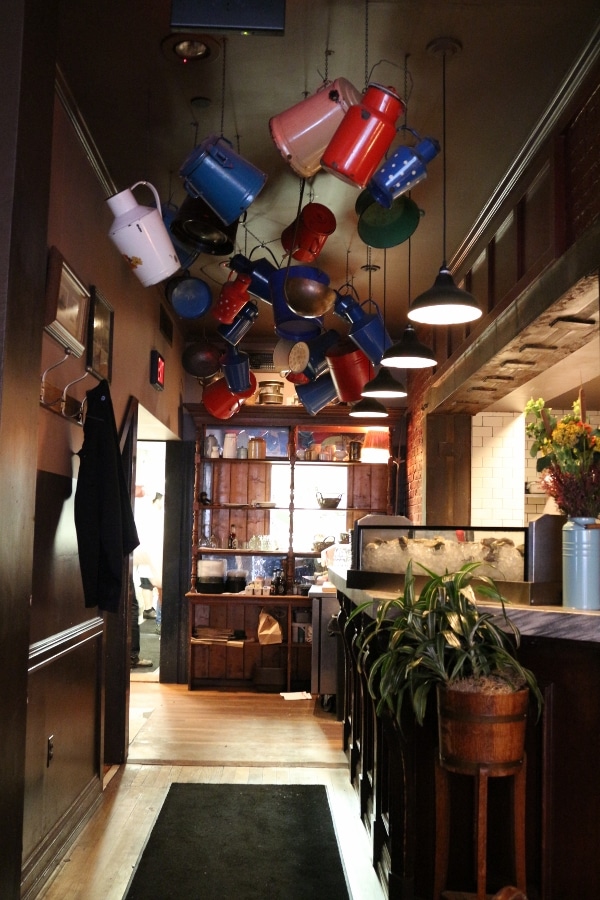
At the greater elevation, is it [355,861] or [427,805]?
[427,805]

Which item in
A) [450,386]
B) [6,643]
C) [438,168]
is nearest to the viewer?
[6,643]

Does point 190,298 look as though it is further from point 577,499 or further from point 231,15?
point 577,499

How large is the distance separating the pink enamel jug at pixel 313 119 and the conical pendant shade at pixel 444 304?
76 cm

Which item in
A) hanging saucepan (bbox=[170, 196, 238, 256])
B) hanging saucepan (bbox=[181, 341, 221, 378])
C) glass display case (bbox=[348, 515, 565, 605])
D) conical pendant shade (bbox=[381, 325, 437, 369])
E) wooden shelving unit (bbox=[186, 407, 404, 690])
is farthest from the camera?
wooden shelving unit (bbox=[186, 407, 404, 690])

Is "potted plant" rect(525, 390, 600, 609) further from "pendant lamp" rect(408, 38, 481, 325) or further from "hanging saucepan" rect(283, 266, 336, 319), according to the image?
"hanging saucepan" rect(283, 266, 336, 319)

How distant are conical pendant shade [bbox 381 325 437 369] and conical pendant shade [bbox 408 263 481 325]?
0.41 metres

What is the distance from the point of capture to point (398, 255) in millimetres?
5359

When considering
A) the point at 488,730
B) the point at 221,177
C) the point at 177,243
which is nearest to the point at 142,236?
the point at 221,177

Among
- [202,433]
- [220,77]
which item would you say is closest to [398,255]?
[220,77]

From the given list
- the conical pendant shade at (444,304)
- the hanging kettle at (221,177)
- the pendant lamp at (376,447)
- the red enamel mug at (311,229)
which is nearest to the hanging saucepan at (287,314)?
the red enamel mug at (311,229)

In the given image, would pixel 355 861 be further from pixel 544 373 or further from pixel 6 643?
pixel 544 373

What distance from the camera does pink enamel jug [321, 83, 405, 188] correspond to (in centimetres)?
256

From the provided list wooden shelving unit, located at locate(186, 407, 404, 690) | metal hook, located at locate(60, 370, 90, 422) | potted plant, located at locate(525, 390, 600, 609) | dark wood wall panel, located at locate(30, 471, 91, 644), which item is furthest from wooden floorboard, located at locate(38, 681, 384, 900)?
metal hook, located at locate(60, 370, 90, 422)

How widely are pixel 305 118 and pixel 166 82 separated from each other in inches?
40.2
